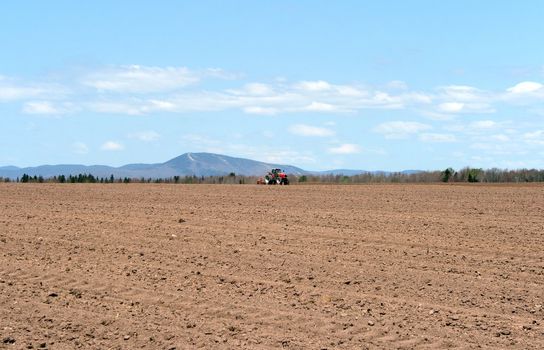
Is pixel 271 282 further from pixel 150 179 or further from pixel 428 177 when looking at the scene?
pixel 150 179

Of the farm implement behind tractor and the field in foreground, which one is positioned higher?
the farm implement behind tractor

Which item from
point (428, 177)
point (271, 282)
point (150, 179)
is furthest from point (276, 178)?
point (271, 282)

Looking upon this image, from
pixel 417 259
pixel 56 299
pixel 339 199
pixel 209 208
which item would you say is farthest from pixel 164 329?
pixel 339 199

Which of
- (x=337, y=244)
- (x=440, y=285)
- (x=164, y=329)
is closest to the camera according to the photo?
(x=164, y=329)

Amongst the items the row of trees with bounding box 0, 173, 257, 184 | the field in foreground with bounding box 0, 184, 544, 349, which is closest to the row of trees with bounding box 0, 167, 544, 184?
the row of trees with bounding box 0, 173, 257, 184

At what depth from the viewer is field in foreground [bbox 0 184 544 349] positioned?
9.18 m

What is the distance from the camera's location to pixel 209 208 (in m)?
26.5

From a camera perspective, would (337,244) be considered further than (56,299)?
Yes

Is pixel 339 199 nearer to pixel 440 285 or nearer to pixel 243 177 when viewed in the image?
pixel 440 285

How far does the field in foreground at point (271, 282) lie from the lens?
361 inches

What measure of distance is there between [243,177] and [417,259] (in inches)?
2097

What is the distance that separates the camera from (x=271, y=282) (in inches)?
481

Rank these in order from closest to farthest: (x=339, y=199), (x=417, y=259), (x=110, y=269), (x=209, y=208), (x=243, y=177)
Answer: (x=110, y=269) → (x=417, y=259) → (x=209, y=208) → (x=339, y=199) → (x=243, y=177)

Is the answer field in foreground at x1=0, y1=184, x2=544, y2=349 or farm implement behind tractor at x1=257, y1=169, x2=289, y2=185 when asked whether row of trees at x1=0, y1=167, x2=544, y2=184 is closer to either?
farm implement behind tractor at x1=257, y1=169, x2=289, y2=185
